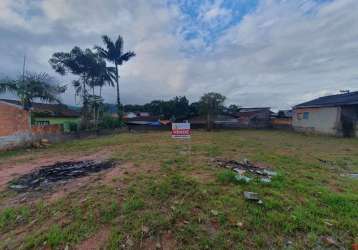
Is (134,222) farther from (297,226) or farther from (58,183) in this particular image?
(58,183)

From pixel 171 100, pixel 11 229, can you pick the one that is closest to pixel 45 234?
pixel 11 229

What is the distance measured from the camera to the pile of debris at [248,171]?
3.84 meters

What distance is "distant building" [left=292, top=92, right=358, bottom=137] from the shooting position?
42.3 feet

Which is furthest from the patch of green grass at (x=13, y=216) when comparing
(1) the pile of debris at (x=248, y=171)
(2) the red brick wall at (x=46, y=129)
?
(2) the red brick wall at (x=46, y=129)

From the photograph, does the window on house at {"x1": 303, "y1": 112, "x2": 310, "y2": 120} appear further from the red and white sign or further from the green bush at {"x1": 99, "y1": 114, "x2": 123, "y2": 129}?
the green bush at {"x1": 99, "y1": 114, "x2": 123, "y2": 129}

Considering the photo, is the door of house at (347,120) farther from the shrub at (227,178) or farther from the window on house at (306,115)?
the shrub at (227,178)

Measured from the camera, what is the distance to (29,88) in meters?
9.13

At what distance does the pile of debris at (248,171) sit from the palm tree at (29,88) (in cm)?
1026

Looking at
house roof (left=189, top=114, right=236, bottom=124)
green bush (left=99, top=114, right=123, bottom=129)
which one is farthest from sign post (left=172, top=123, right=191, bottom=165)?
house roof (left=189, top=114, right=236, bottom=124)

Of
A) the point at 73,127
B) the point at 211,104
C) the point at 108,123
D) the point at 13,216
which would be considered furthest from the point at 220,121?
the point at 13,216

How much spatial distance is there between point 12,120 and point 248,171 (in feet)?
36.4

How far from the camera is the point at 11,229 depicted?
238 centimetres

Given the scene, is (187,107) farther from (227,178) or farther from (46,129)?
(227,178)

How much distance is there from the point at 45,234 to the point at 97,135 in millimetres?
13020
